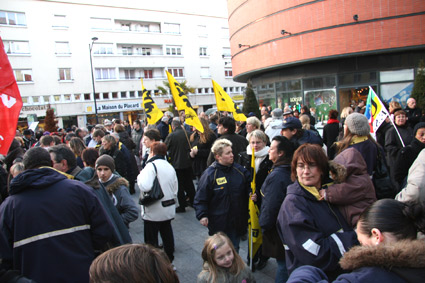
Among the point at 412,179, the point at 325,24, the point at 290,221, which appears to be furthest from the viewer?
the point at 325,24

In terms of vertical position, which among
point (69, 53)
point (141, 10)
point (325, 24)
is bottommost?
point (325, 24)

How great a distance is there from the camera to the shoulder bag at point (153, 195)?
443cm

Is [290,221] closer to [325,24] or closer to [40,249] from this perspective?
[40,249]

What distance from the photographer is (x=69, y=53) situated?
37281 mm

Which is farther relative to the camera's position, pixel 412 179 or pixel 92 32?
pixel 92 32

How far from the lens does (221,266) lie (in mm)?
2982

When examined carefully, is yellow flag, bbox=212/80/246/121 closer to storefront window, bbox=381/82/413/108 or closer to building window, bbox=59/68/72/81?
storefront window, bbox=381/82/413/108

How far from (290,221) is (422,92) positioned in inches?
567

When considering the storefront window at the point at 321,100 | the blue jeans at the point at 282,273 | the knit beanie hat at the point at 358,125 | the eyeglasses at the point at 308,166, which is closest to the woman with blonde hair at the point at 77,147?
the blue jeans at the point at 282,273

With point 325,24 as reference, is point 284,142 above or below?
below

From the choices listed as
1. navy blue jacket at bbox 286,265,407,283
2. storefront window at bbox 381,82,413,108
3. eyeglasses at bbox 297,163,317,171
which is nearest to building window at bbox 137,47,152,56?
storefront window at bbox 381,82,413,108

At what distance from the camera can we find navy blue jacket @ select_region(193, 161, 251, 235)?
4.00 m

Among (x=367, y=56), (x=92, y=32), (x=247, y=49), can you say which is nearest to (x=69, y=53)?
(x=92, y=32)

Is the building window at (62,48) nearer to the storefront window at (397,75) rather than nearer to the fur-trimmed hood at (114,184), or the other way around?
the storefront window at (397,75)
